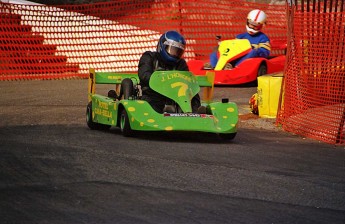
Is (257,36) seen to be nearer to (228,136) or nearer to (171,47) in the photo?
(171,47)

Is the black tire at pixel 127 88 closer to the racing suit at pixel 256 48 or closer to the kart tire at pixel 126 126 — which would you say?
the kart tire at pixel 126 126

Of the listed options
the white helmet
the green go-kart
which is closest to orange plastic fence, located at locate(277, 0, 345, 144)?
the green go-kart

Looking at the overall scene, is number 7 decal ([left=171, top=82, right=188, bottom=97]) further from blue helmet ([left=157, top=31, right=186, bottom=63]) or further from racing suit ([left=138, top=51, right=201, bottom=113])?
blue helmet ([left=157, top=31, right=186, bottom=63])

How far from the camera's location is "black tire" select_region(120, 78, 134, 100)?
39.0ft

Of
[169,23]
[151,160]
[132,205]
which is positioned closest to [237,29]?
[169,23]

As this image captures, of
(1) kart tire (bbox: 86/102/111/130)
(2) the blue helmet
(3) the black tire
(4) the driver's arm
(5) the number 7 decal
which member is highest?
(2) the blue helmet

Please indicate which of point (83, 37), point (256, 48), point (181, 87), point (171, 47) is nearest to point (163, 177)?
point (181, 87)

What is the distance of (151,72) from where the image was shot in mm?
11953

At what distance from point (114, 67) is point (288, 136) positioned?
895cm

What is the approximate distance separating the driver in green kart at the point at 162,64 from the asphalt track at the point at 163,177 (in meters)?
0.39

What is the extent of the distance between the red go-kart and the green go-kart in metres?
5.98

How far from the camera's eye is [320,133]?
12.1 metres

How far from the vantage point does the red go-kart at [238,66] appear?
18547 mm

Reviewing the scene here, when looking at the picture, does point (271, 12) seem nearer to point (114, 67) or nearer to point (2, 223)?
point (114, 67)
